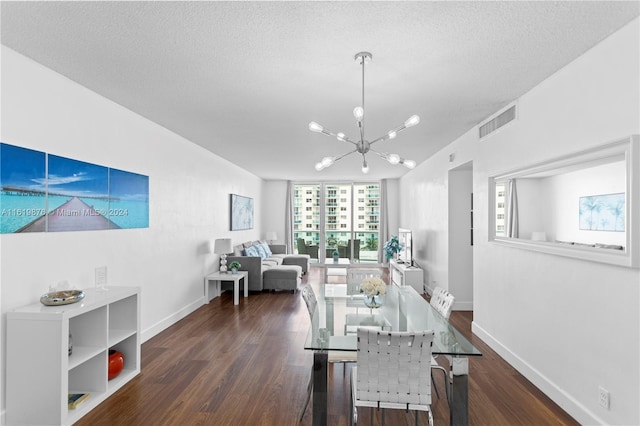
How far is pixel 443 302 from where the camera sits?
299 centimetres

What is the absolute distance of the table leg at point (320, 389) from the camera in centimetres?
219

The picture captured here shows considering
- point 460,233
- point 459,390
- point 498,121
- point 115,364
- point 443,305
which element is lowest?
point 115,364

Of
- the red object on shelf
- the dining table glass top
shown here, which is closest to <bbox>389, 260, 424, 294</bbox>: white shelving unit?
the dining table glass top

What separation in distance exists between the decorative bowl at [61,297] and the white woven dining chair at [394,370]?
213 centimetres

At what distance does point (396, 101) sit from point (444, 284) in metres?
3.42

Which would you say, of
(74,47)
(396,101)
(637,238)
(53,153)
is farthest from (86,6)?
(637,238)

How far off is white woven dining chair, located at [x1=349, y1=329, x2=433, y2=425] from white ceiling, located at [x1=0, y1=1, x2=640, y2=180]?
178 cm

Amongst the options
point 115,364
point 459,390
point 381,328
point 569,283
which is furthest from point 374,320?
point 115,364

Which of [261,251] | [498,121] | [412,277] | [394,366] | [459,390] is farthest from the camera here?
[261,251]

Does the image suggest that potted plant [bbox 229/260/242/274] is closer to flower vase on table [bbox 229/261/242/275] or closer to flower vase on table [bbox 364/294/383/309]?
flower vase on table [bbox 229/261/242/275]

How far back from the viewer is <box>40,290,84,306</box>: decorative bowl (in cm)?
245

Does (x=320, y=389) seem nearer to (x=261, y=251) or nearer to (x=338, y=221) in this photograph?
(x=261, y=251)

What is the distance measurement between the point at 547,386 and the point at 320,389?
198 cm

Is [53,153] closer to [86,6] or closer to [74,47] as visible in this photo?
[74,47]
